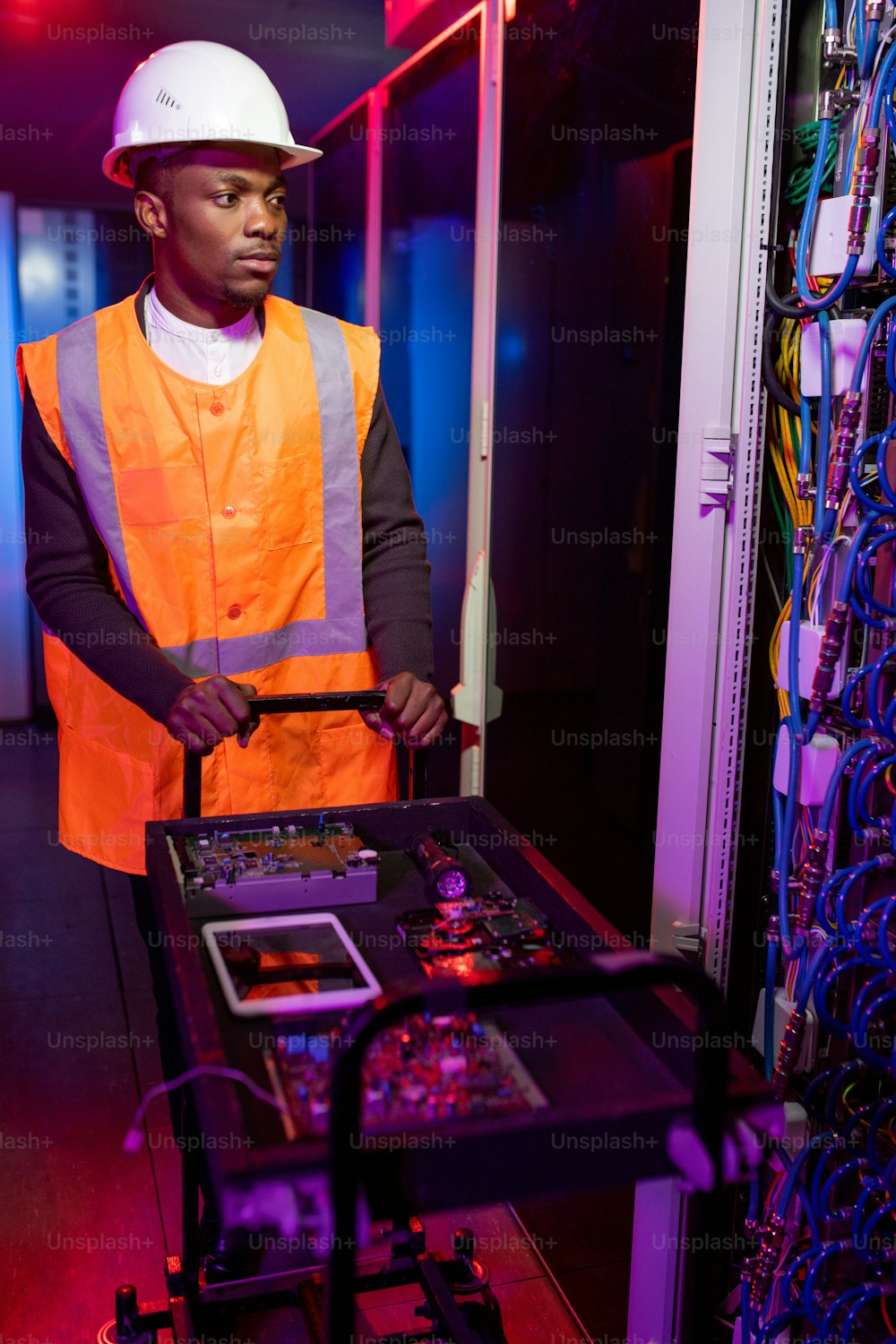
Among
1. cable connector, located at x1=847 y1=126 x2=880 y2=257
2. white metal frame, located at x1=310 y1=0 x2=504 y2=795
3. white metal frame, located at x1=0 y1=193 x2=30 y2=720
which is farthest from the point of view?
white metal frame, located at x1=0 y1=193 x2=30 y2=720

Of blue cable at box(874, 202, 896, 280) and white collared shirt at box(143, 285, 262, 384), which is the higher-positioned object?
blue cable at box(874, 202, 896, 280)

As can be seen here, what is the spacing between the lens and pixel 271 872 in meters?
1.43

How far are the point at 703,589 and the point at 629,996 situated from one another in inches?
30.1

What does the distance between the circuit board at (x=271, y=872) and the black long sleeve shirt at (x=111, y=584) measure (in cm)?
37

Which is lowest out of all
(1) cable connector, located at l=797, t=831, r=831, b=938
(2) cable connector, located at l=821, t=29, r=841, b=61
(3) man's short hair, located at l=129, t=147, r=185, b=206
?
(1) cable connector, located at l=797, t=831, r=831, b=938

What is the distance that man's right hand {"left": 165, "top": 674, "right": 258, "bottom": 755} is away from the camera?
1621mm

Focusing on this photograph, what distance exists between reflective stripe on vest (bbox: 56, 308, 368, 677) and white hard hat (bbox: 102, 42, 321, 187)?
0.30m

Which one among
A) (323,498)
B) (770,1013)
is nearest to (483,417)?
(323,498)

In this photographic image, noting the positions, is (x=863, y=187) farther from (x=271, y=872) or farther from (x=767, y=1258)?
(x=767, y=1258)

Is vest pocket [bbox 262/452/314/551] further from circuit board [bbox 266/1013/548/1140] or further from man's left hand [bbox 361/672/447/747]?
circuit board [bbox 266/1013/548/1140]

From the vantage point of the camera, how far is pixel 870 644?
1.64 meters

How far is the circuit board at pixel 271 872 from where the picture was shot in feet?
4.57

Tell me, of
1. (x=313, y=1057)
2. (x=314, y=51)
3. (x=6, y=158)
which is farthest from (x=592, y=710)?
(x=6, y=158)

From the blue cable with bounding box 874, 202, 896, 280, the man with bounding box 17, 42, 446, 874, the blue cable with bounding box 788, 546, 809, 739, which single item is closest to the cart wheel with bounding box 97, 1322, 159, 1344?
the man with bounding box 17, 42, 446, 874
